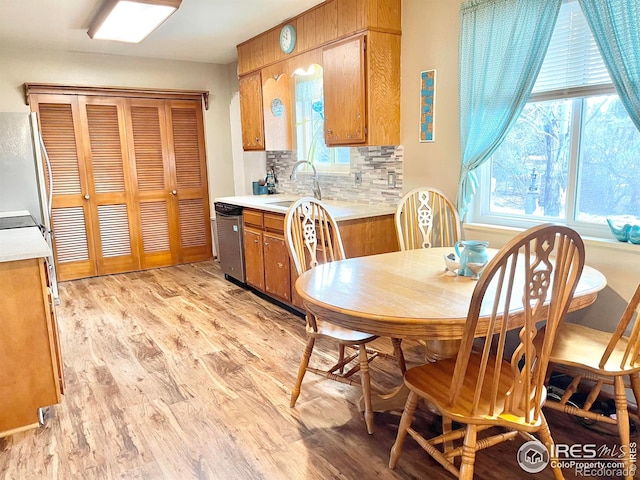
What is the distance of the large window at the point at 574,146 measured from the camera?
2.20m

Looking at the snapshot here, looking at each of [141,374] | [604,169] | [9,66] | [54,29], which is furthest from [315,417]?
[9,66]

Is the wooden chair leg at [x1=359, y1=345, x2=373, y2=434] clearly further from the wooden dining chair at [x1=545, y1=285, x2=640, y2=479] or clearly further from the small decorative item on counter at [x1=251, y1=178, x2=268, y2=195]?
the small decorative item on counter at [x1=251, y1=178, x2=268, y2=195]

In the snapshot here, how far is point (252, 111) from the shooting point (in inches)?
177

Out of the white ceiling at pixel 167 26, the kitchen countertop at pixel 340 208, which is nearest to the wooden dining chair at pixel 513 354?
the kitchen countertop at pixel 340 208

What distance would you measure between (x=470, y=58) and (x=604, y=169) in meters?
0.98

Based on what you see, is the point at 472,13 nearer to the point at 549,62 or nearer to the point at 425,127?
the point at 549,62

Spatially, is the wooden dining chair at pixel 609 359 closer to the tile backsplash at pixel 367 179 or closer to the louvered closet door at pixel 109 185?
the tile backsplash at pixel 367 179

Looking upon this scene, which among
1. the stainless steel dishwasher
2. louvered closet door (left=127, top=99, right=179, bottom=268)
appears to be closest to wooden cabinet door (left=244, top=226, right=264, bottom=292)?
the stainless steel dishwasher

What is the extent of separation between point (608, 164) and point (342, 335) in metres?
1.55

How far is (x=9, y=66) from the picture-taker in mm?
4316

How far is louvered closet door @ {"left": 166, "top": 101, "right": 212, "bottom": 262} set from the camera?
17.1ft

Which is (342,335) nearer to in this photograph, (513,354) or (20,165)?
(513,354)

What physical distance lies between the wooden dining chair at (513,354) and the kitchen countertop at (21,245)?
1.74 meters

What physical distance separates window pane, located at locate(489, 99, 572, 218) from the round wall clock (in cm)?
192
